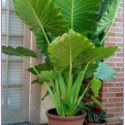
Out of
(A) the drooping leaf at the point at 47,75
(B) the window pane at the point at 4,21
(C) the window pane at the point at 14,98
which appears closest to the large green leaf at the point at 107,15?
(A) the drooping leaf at the point at 47,75

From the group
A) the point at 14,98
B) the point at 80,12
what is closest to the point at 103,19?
the point at 80,12

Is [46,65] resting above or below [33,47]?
below

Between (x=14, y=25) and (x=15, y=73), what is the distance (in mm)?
653

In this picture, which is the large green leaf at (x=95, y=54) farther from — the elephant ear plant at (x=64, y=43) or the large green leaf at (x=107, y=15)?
the large green leaf at (x=107, y=15)

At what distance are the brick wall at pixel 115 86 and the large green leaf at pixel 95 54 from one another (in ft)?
2.91

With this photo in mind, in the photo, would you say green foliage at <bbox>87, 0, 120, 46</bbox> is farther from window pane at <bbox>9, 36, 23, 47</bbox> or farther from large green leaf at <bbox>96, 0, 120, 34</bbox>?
window pane at <bbox>9, 36, 23, 47</bbox>

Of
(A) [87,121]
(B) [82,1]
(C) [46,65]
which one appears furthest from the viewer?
(A) [87,121]

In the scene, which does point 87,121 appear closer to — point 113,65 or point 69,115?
point 69,115

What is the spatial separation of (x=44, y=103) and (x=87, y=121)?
69 centimetres

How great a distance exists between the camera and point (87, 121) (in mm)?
3447

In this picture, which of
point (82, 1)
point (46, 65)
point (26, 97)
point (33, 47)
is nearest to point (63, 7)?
point (82, 1)

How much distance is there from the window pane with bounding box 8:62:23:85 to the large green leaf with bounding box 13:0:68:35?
2.89 feet

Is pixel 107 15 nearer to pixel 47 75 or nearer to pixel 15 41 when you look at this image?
pixel 47 75

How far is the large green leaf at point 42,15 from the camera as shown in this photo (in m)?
2.71
